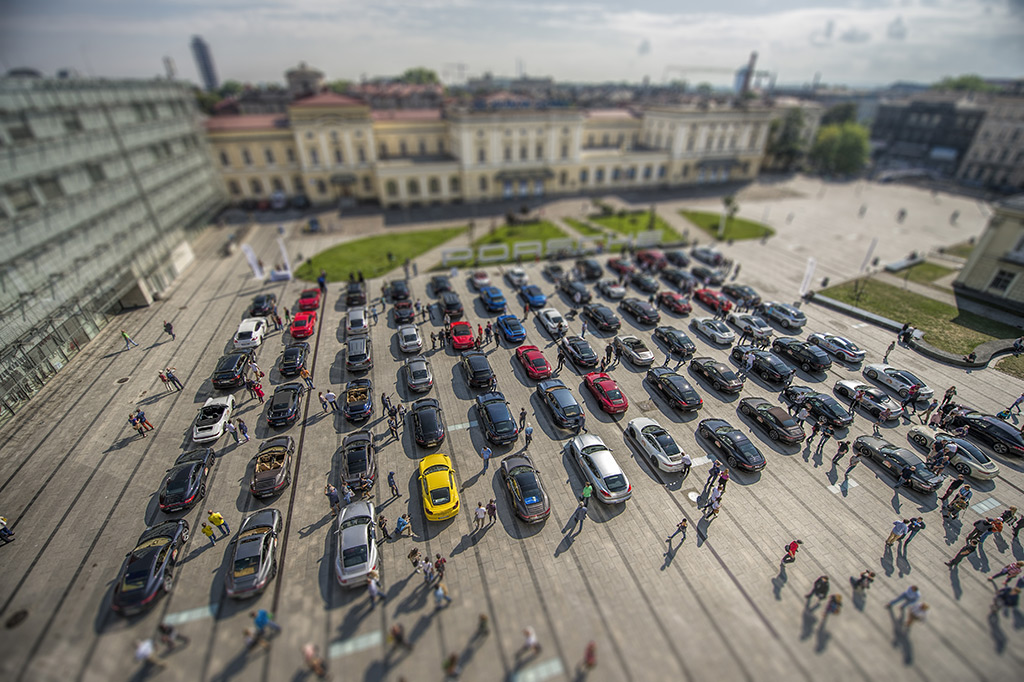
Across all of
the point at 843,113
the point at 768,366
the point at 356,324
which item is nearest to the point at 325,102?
the point at 356,324

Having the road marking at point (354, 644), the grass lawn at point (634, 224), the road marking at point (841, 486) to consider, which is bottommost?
the road marking at point (841, 486)

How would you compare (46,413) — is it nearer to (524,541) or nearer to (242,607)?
(242,607)

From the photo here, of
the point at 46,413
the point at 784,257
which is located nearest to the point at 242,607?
the point at 46,413

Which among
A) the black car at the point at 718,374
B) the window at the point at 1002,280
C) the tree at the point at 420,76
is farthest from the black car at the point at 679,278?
the tree at the point at 420,76

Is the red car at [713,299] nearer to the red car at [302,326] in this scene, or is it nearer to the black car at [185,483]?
the red car at [302,326]

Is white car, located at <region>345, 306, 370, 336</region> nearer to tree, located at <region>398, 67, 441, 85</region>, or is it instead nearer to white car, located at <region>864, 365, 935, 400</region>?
white car, located at <region>864, 365, 935, 400</region>

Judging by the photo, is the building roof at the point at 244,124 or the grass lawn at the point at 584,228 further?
the building roof at the point at 244,124

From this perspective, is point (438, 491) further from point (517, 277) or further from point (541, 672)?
point (517, 277)
